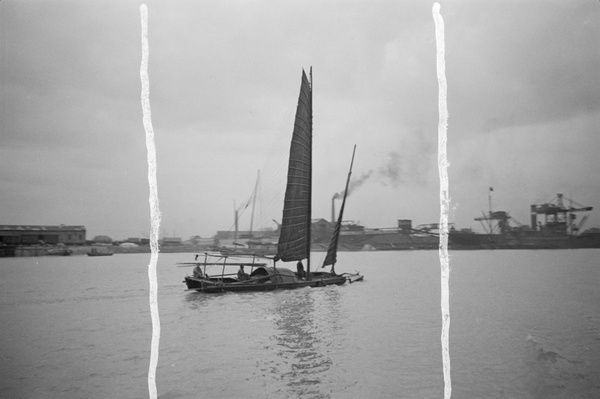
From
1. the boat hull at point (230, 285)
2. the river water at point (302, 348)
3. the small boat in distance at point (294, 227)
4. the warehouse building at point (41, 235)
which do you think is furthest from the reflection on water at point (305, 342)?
the warehouse building at point (41, 235)

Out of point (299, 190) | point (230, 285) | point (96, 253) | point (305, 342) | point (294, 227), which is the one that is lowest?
point (96, 253)

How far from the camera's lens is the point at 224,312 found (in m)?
18.6

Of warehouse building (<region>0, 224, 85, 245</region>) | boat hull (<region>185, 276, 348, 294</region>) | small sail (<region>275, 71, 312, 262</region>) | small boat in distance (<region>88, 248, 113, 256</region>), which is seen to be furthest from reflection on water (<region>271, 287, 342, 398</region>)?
small boat in distance (<region>88, 248, 113, 256</region>)

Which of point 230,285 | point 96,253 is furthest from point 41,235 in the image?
point 230,285

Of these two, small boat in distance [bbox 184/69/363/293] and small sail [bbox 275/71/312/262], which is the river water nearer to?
small boat in distance [bbox 184/69/363/293]

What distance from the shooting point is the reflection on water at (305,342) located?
925 cm

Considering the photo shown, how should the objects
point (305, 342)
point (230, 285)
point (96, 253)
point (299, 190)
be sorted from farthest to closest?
1. point (96, 253)
2. point (299, 190)
3. point (230, 285)
4. point (305, 342)

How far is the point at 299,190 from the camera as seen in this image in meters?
24.6

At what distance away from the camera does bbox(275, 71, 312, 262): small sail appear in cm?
2408

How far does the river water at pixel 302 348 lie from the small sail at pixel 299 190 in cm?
291

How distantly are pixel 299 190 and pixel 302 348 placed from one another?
13.2 metres

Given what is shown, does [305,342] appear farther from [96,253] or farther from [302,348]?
[96,253]

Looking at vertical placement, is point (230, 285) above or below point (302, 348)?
above

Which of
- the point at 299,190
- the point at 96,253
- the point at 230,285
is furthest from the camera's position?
the point at 96,253
